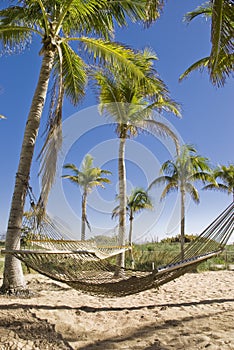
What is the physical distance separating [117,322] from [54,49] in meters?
3.47

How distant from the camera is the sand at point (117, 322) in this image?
2.34 metres

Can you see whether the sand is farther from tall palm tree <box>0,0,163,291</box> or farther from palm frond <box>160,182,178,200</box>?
palm frond <box>160,182,178,200</box>

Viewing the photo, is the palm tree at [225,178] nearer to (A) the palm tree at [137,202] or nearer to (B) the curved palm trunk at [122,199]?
(A) the palm tree at [137,202]

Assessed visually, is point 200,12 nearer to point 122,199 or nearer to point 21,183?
point 122,199

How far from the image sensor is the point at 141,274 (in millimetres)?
2729

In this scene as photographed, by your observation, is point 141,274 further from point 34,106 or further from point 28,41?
point 28,41

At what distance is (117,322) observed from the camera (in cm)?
296

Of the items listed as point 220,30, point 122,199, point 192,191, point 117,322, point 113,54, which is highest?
point 113,54

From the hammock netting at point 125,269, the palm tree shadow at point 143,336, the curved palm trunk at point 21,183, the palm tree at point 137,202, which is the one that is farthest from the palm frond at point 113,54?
the palm tree at point 137,202

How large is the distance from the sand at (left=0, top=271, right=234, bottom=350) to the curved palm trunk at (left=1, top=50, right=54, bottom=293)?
27 cm

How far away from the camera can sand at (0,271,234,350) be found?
2.34 meters

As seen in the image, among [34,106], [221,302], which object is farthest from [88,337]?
[34,106]

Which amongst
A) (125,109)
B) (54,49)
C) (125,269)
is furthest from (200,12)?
(125,269)

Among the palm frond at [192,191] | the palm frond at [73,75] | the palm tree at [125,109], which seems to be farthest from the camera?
the palm frond at [192,191]
